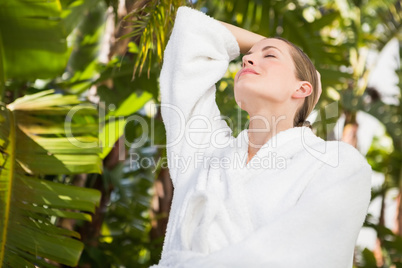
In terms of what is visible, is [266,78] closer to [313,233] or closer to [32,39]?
[313,233]

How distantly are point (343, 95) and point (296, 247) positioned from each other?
3.39 meters

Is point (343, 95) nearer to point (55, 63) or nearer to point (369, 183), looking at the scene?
point (55, 63)

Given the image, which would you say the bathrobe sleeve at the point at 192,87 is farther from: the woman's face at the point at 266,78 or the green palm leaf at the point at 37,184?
the green palm leaf at the point at 37,184

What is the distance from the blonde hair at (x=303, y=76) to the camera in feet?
4.92

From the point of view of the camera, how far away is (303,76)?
4.94ft

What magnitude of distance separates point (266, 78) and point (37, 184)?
1.21 m

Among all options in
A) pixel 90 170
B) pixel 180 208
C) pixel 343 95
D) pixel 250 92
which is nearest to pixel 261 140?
→ pixel 250 92

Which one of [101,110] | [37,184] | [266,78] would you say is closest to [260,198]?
[266,78]

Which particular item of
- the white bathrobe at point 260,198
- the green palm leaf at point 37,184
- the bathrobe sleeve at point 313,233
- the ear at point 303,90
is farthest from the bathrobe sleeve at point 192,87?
the green palm leaf at point 37,184

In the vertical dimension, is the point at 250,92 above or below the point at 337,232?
above

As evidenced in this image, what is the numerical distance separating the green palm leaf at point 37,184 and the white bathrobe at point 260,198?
3.04 ft

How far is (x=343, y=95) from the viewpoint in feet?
14.7

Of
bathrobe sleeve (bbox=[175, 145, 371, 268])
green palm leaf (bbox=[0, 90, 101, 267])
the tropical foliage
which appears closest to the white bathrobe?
bathrobe sleeve (bbox=[175, 145, 371, 268])

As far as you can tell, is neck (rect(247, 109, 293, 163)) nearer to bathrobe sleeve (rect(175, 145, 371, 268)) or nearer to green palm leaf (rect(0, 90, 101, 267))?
bathrobe sleeve (rect(175, 145, 371, 268))
